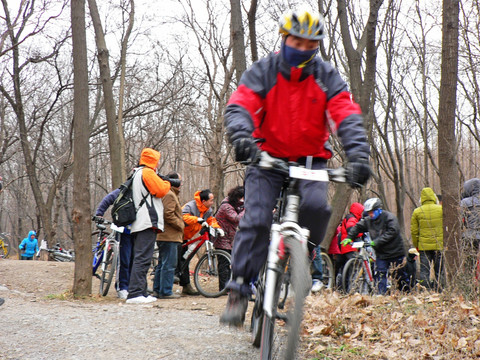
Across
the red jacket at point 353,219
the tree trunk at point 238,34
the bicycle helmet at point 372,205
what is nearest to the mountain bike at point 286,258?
the tree trunk at point 238,34

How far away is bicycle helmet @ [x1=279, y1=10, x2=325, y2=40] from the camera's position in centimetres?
→ 334

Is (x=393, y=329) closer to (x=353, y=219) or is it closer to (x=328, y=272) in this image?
(x=328, y=272)

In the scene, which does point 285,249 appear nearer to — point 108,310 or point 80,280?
point 108,310

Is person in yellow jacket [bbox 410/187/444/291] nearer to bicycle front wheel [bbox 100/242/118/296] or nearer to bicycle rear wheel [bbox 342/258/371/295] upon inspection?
bicycle rear wheel [bbox 342/258/371/295]

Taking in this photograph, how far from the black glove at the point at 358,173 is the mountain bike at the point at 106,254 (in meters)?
5.49

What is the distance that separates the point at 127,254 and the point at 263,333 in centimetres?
549

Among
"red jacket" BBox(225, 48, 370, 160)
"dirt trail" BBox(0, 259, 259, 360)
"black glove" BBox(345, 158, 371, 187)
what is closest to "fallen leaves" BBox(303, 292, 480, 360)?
"dirt trail" BBox(0, 259, 259, 360)

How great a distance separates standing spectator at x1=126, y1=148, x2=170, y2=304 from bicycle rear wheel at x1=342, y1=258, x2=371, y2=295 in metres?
3.48

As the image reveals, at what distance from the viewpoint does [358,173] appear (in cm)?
308

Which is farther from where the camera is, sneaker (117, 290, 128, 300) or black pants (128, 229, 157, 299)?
sneaker (117, 290, 128, 300)

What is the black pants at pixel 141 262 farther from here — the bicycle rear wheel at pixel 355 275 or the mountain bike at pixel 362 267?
the mountain bike at pixel 362 267

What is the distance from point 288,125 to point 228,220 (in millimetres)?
5897

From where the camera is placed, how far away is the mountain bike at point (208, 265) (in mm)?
8938

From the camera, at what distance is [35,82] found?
22031 mm
